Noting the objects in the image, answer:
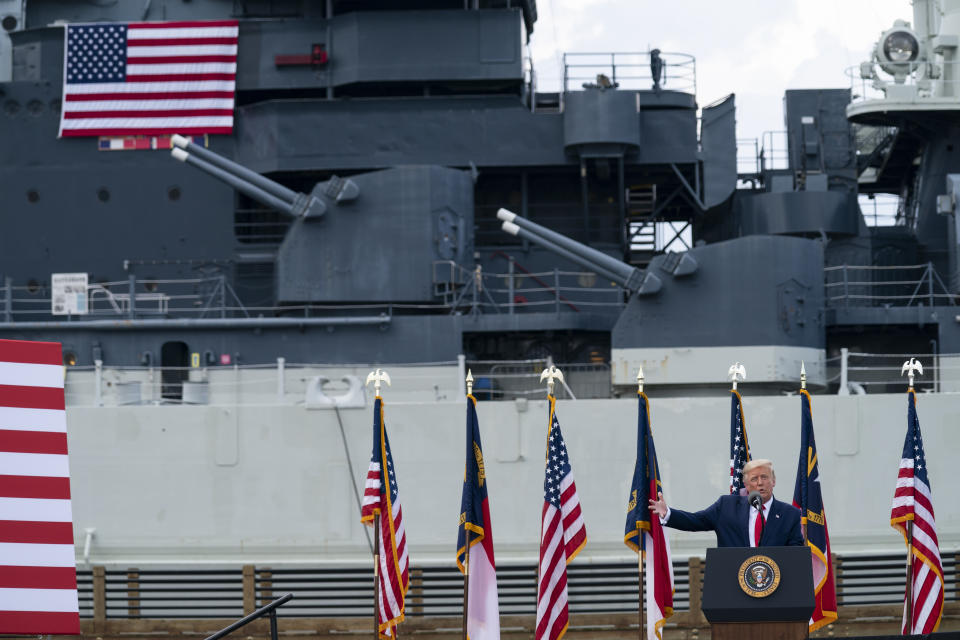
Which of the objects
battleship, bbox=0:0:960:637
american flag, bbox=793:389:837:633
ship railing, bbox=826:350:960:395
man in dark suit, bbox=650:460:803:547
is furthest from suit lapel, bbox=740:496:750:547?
ship railing, bbox=826:350:960:395

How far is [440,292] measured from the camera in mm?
14117

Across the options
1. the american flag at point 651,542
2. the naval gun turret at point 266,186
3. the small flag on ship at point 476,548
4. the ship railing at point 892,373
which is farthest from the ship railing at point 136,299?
the ship railing at point 892,373

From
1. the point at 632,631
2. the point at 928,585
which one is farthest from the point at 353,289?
the point at 928,585

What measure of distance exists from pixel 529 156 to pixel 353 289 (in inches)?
112

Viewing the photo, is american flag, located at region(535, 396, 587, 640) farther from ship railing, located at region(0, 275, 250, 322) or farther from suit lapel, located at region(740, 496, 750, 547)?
ship railing, located at region(0, 275, 250, 322)

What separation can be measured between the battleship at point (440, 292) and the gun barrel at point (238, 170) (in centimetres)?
4

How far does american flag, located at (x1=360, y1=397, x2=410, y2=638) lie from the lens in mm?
10211

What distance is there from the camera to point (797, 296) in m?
13.2

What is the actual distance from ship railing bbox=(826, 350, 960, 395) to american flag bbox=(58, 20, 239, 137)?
7899 mm

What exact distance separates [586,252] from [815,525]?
497 centimetres

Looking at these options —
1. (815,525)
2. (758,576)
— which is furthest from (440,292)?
(758,576)

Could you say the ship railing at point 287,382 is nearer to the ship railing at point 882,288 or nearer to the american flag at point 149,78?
the ship railing at point 882,288

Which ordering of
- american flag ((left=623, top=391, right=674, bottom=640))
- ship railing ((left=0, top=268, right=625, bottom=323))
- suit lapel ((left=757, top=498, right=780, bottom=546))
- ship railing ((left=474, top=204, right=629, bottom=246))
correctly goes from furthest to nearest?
ship railing ((left=474, top=204, right=629, bottom=246)) < ship railing ((left=0, top=268, right=625, bottom=323)) < american flag ((left=623, top=391, right=674, bottom=640)) < suit lapel ((left=757, top=498, right=780, bottom=546))

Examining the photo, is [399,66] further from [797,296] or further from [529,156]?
[797,296]
